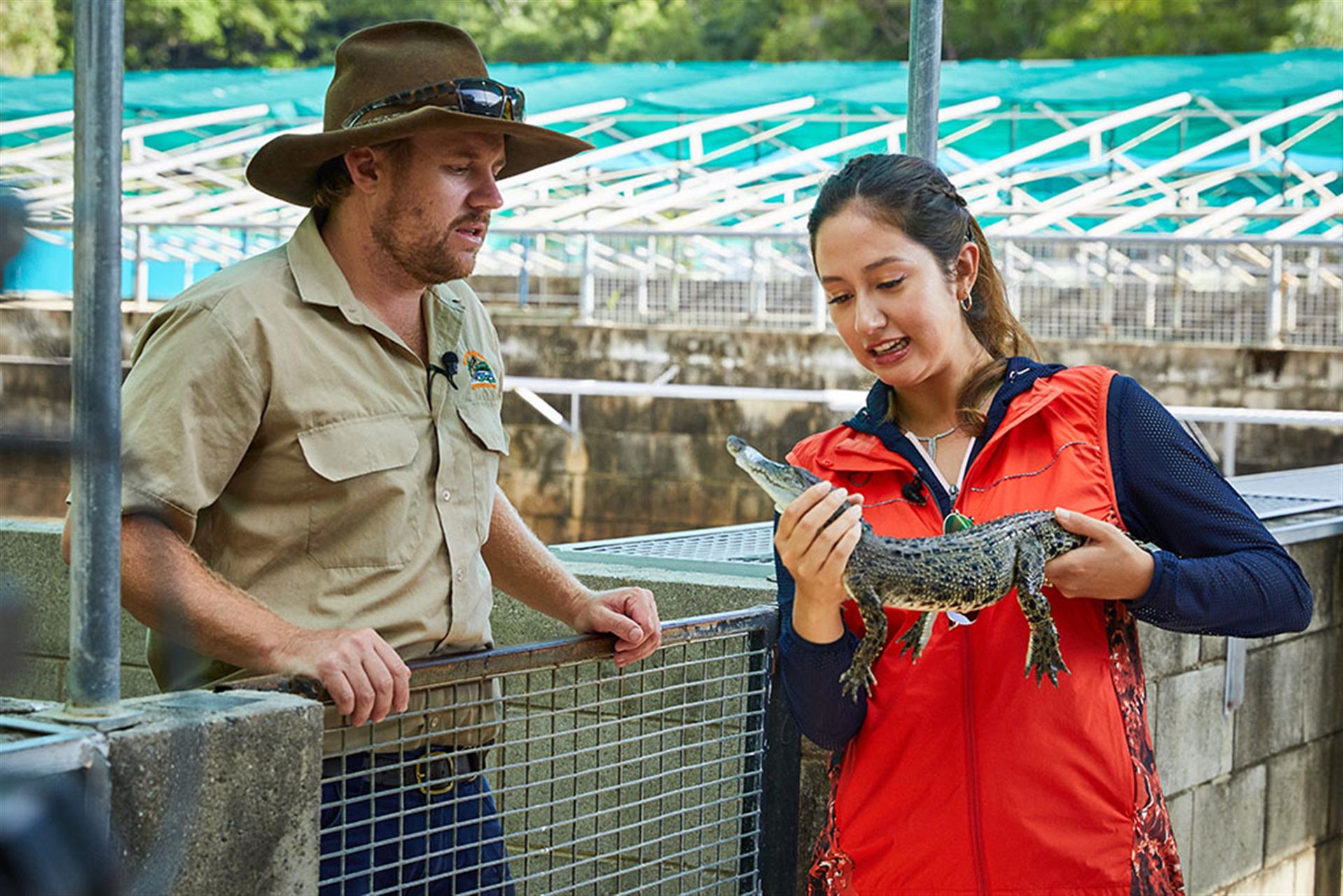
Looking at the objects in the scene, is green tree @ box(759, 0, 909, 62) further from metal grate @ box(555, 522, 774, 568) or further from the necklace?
the necklace

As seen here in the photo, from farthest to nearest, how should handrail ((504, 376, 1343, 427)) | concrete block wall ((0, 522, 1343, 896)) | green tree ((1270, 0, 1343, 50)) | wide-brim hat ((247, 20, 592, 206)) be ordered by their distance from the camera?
green tree ((1270, 0, 1343, 50))
handrail ((504, 376, 1343, 427))
concrete block wall ((0, 522, 1343, 896))
wide-brim hat ((247, 20, 592, 206))

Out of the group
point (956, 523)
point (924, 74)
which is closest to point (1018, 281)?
point (924, 74)

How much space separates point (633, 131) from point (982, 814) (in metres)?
22.2

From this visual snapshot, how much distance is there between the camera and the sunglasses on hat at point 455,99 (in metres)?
2.76

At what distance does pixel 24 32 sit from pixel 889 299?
1.36 m

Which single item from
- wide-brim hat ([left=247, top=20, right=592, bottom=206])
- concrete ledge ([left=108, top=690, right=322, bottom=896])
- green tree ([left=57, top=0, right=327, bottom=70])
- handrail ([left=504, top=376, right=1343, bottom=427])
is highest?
green tree ([left=57, top=0, right=327, bottom=70])

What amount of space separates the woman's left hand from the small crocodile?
0.02m

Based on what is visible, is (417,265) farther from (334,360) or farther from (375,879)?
(375,879)

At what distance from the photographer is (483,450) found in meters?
2.86

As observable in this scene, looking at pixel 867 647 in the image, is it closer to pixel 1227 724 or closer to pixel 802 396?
pixel 1227 724

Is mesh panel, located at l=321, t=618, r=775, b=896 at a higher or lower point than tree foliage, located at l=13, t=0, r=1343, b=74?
lower

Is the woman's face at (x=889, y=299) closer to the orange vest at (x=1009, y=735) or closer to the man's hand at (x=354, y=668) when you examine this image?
the orange vest at (x=1009, y=735)

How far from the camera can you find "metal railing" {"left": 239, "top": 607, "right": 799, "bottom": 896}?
8.39 feet

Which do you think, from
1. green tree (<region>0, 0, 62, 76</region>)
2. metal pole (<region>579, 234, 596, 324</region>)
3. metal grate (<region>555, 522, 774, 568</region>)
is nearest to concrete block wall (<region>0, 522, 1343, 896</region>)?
metal grate (<region>555, 522, 774, 568</region>)
